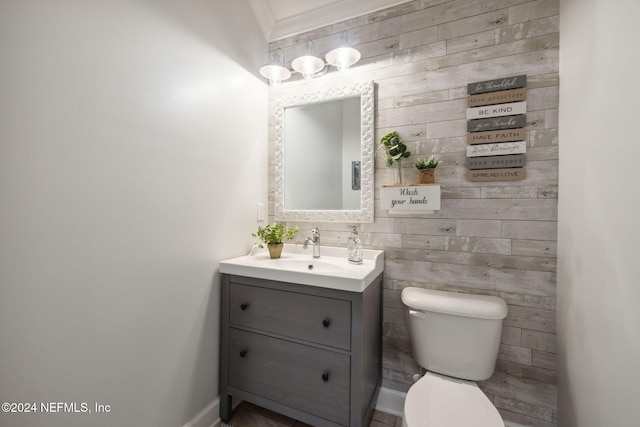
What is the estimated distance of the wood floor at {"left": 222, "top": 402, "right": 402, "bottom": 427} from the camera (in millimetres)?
1470

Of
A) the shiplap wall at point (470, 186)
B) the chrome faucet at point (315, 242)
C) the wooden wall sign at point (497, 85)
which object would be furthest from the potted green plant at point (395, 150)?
the chrome faucet at point (315, 242)

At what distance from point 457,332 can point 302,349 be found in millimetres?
744

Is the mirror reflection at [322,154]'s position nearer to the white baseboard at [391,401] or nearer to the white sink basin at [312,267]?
the white sink basin at [312,267]

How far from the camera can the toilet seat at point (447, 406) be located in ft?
3.16

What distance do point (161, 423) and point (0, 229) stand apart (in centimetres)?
102

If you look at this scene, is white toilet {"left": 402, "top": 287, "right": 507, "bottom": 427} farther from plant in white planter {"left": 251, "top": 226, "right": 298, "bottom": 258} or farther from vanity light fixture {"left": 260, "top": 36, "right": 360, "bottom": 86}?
vanity light fixture {"left": 260, "top": 36, "right": 360, "bottom": 86}

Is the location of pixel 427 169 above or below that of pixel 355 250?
above

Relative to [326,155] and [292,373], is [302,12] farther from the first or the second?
[292,373]

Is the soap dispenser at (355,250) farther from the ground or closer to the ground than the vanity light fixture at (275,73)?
closer to the ground

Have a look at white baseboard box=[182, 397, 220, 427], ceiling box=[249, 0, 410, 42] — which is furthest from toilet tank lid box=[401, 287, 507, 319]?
ceiling box=[249, 0, 410, 42]

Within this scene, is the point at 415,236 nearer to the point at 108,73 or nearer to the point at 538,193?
the point at 538,193

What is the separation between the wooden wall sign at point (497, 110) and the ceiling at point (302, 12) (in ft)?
2.63

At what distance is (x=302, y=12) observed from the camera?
176 centimetres

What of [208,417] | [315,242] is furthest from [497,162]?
[208,417]
